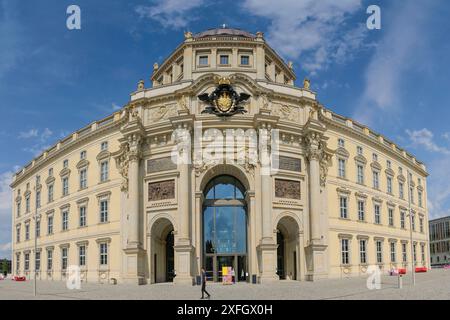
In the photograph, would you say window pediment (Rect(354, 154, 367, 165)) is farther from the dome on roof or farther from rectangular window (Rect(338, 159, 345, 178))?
the dome on roof

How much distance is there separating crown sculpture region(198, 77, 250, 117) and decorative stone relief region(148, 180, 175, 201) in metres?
6.85

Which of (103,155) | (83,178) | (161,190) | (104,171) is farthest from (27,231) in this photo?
(161,190)

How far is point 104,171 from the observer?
49750 millimetres

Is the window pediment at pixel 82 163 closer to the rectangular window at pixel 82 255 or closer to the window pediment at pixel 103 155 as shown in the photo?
the window pediment at pixel 103 155

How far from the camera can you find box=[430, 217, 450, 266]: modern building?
12138 cm

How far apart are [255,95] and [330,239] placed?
Answer: 15.3 m

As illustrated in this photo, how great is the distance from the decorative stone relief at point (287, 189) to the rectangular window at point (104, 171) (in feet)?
56.9

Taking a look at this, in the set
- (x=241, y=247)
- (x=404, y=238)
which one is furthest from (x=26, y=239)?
(x=404, y=238)

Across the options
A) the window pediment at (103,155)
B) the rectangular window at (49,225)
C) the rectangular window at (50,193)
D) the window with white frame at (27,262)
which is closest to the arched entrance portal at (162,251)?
the window pediment at (103,155)

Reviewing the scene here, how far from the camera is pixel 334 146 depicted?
49.6 metres

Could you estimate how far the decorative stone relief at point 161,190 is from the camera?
42156mm

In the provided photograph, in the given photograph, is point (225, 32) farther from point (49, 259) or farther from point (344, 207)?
point (49, 259)
